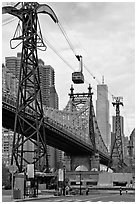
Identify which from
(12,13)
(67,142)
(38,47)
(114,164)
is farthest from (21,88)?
(114,164)

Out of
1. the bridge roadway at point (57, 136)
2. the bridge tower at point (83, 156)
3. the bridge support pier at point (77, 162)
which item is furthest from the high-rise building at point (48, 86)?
the bridge roadway at point (57, 136)

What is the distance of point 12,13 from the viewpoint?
59.3 metres

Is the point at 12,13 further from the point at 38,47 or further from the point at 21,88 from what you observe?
the point at 21,88

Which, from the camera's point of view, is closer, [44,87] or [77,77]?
[77,77]

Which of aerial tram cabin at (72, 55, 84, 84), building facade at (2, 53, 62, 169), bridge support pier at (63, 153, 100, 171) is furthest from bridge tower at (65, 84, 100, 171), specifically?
aerial tram cabin at (72, 55, 84, 84)

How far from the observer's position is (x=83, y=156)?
5192 inches

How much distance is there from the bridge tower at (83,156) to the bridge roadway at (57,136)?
219cm

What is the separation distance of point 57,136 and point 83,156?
38.8 metres

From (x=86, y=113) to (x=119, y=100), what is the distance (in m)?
16.9

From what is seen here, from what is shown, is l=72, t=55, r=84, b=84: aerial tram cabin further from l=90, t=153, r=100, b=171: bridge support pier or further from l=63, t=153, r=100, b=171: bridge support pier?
l=63, t=153, r=100, b=171: bridge support pier

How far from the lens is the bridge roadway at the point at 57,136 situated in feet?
237

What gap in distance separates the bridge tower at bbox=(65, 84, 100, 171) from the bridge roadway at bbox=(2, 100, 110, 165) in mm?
2194

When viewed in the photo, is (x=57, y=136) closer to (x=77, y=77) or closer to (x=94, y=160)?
(x=77, y=77)

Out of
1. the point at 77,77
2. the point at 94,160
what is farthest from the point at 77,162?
the point at 77,77
